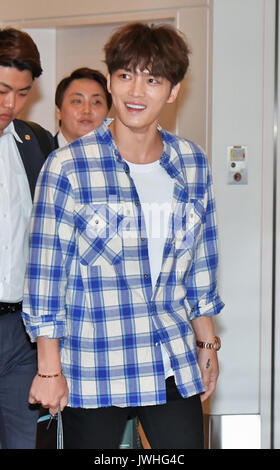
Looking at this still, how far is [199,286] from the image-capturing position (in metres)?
1.77

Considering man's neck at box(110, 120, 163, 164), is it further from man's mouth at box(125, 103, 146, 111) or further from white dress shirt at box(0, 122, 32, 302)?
white dress shirt at box(0, 122, 32, 302)

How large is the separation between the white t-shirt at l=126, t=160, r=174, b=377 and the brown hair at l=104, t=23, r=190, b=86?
231 mm

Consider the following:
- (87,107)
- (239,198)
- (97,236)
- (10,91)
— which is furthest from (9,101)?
(239,198)

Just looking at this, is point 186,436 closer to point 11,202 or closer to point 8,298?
point 8,298

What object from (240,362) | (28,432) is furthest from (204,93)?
(28,432)

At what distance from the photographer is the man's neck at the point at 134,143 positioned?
1.66m

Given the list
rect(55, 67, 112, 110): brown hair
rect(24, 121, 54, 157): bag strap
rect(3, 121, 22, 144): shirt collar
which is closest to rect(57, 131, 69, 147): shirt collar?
rect(55, 67, 112, 110): brown hair

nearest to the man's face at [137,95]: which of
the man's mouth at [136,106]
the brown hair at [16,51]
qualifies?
the man's mouth at [136,106]

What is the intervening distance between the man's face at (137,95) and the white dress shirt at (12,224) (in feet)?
1.44

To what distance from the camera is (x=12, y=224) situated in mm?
1869

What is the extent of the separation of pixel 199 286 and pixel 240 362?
4.30 feet

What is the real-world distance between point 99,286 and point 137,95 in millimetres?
462

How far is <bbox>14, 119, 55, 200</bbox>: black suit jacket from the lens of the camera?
196 centimetres

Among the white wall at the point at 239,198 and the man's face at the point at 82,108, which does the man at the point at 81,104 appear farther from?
the white wall at the point at 239,198
